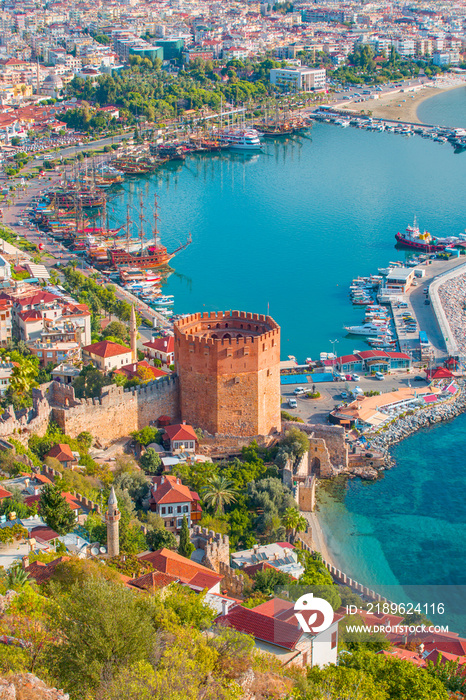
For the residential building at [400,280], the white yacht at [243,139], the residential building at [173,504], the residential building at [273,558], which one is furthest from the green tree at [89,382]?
the white yacht at [243,139]

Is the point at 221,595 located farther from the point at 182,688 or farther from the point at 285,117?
the point at 285,117

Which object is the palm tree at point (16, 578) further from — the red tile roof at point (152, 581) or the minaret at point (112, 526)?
the minaret at point (112, 526)

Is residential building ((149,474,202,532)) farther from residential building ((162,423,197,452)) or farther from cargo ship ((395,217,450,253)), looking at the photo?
cargo ship ((395,217,450,253))

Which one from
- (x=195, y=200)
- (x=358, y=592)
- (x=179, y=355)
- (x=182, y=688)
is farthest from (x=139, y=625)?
(x=195, y=200)

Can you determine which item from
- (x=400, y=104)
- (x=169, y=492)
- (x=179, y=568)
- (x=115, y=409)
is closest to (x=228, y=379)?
(x=115, y=409)

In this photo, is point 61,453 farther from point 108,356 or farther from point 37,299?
point 37,299

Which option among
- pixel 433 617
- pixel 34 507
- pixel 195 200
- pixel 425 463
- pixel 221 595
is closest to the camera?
pixel 221 595
